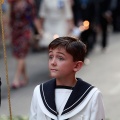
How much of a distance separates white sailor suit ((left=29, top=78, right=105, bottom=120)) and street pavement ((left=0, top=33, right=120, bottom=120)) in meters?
3.00

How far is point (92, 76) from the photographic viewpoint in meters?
8.80

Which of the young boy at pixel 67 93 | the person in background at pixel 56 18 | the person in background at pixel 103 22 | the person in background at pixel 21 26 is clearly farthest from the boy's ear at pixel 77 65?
the person in background at pixel 103 22

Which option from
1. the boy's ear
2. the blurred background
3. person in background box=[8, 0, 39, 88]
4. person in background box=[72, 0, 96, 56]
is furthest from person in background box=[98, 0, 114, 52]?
the boy's ear

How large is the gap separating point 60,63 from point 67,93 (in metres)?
0.20

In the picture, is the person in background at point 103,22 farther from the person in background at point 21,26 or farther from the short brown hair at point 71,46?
the short brown hair at point 71,46

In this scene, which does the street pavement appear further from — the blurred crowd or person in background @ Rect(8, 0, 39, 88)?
the blurred crowd

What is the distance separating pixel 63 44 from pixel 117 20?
455 inches

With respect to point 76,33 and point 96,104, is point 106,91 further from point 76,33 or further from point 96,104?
point 96,104

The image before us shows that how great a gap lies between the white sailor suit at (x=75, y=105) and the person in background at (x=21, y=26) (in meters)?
4.86

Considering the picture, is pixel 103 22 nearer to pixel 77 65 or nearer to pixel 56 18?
pixel 56 18

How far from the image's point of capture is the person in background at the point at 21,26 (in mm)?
7953

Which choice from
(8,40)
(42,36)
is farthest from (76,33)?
(8,40)

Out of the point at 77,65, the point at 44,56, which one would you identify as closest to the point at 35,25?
the point at 44,56

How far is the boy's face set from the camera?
3.16m
